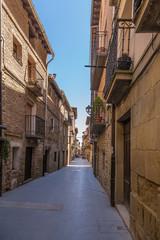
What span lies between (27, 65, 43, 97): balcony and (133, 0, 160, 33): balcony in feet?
28.8

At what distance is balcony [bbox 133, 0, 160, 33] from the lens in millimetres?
2188

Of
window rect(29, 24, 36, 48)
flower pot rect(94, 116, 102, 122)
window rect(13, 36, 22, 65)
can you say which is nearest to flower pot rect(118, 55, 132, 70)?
flower pot rect(94, 116, 102, 122)

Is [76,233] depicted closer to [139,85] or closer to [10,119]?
[139,85]

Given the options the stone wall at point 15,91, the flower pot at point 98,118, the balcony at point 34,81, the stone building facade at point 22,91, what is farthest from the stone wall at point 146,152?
the balcony at point 34,81

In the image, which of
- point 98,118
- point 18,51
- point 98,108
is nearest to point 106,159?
point 98,118

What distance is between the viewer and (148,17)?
2.30 m

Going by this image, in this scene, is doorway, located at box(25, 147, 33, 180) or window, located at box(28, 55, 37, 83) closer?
doorway, located at box(25, 147, 33, 180)

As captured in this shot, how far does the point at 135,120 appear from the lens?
13.2 feet

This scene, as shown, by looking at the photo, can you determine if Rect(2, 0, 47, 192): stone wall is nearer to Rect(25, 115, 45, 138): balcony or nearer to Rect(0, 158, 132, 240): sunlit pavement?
Rect(25, 115, 45, 138): balcony

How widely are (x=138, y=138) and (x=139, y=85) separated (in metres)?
0.97

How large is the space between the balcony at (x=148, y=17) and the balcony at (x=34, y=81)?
8791 millimetres

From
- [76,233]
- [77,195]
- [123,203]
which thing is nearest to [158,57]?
[76,233]

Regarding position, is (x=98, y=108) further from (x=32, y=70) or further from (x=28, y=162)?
(x=28, y=162)

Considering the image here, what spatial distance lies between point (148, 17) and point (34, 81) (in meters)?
9.44
